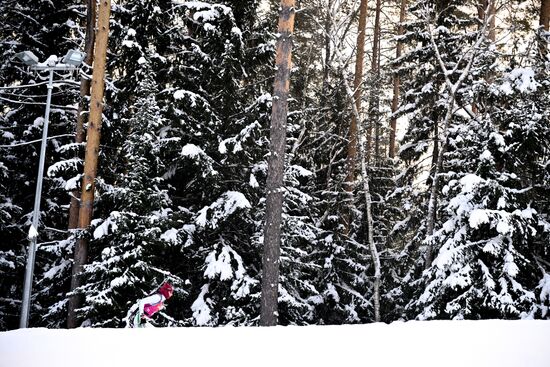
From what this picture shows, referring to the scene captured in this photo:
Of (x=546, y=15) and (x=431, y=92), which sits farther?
(x=431, y=92)

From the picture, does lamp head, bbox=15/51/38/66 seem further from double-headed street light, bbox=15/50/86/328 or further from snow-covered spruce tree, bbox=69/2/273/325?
snow-covered spruce tree, bbox=69/2/273/325

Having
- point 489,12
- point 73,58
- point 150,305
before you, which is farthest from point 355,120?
point 150,305

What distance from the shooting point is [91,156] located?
10.9 meters

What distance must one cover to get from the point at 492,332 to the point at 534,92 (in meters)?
7.66

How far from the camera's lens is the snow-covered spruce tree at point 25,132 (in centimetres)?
1450

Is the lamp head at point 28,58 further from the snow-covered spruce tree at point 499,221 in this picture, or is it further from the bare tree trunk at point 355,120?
the bare tree trunk at point 355,120

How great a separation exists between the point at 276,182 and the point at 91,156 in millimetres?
4801

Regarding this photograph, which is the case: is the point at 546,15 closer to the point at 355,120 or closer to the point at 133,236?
the point at 355,120

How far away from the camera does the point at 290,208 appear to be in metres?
13.7

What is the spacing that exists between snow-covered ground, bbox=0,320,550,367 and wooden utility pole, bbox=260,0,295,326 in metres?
4.65

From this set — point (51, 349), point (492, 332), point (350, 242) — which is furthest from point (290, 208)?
point (51, 349)

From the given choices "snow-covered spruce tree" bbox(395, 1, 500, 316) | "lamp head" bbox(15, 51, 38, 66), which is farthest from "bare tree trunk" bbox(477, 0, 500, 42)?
"lamp head" bbox(15, 51, 38, 66)

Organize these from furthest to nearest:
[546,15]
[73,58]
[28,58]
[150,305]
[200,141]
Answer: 1. [546,15]
2. [200,141]
3. [28,58]
4. [73,58]
5. [150,305]

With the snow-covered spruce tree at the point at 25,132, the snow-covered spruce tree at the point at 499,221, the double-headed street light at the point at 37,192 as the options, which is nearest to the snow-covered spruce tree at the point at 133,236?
the double-headed street light at the point at 37,192
